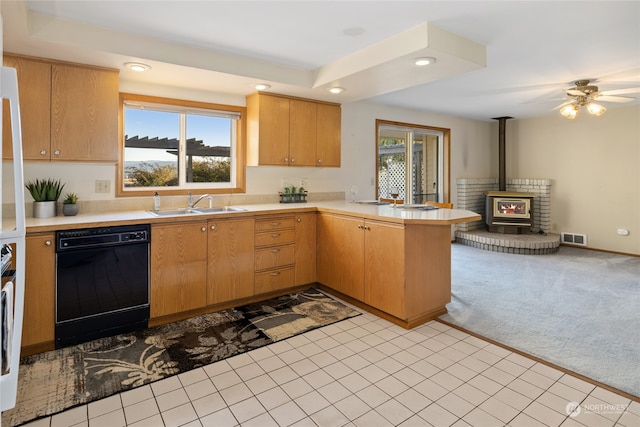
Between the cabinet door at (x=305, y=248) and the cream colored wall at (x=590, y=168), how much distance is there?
15.9ft

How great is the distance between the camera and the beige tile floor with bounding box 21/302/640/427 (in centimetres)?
189

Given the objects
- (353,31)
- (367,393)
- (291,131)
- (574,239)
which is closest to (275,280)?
(291,131)

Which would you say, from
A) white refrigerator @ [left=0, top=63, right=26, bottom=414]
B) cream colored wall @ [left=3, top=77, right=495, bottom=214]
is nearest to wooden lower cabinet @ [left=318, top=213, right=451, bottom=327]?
cream colored wall @ [left=3, top=77, right=495, bottom=214]

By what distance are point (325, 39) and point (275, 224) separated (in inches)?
66.8

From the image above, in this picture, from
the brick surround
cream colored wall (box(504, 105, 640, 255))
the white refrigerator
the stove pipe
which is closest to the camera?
the white refrigerator

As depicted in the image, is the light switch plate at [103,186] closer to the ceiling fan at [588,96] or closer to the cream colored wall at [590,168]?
the ceiling fan at [588,96]

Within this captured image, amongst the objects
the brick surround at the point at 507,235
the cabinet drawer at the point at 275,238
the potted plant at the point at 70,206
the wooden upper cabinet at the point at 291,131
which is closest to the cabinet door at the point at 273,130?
the wooden upper cabinet at the point at 291,131

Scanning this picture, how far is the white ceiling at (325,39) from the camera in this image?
2.39m

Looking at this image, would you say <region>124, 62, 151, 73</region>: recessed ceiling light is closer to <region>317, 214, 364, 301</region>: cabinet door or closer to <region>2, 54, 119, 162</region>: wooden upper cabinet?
<region>2, 54, 119, 162</region>: wooden upper cabinet

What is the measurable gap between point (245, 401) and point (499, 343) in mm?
1839

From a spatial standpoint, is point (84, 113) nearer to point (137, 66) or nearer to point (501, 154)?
point (137, 66)

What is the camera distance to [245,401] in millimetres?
2039

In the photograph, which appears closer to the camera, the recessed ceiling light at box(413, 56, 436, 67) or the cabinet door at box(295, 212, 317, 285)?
the recessed ceiling light at box(413, 56, 436, 67)

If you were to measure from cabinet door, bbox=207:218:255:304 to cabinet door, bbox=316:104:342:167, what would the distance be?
1348 millimetres
